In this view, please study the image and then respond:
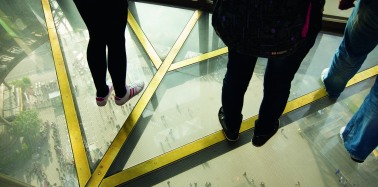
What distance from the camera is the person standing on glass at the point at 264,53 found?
3.24 feet

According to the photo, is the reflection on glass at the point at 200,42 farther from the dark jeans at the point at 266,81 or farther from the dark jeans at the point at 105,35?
the dark jeans at the point at 266,81

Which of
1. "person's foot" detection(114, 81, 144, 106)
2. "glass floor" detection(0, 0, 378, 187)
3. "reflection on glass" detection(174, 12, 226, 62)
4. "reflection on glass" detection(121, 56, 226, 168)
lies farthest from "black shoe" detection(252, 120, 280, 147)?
"reflection on glass" detection(174, 12, 226, 62)

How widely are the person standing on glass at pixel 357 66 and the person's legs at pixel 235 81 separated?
1.99 feet

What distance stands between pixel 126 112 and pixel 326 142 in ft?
4.96

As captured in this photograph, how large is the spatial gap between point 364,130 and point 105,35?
1608mm

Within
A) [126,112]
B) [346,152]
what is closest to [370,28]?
[346,152]

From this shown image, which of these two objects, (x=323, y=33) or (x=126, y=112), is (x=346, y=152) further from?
(x=126, y=112)

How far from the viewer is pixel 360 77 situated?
2.31m

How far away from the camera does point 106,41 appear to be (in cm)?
151

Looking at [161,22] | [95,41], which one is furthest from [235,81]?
[161,22]

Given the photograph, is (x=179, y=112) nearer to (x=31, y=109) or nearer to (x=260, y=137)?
(x=260, y=137)

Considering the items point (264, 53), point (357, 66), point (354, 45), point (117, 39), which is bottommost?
point (357, 66)

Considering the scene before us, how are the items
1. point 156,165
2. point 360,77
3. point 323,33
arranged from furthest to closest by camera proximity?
point 323,33
point 360,77
point 156,165

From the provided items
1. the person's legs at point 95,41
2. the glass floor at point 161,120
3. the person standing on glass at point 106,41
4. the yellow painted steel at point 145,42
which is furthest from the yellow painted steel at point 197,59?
the person's legs at point 95,41
